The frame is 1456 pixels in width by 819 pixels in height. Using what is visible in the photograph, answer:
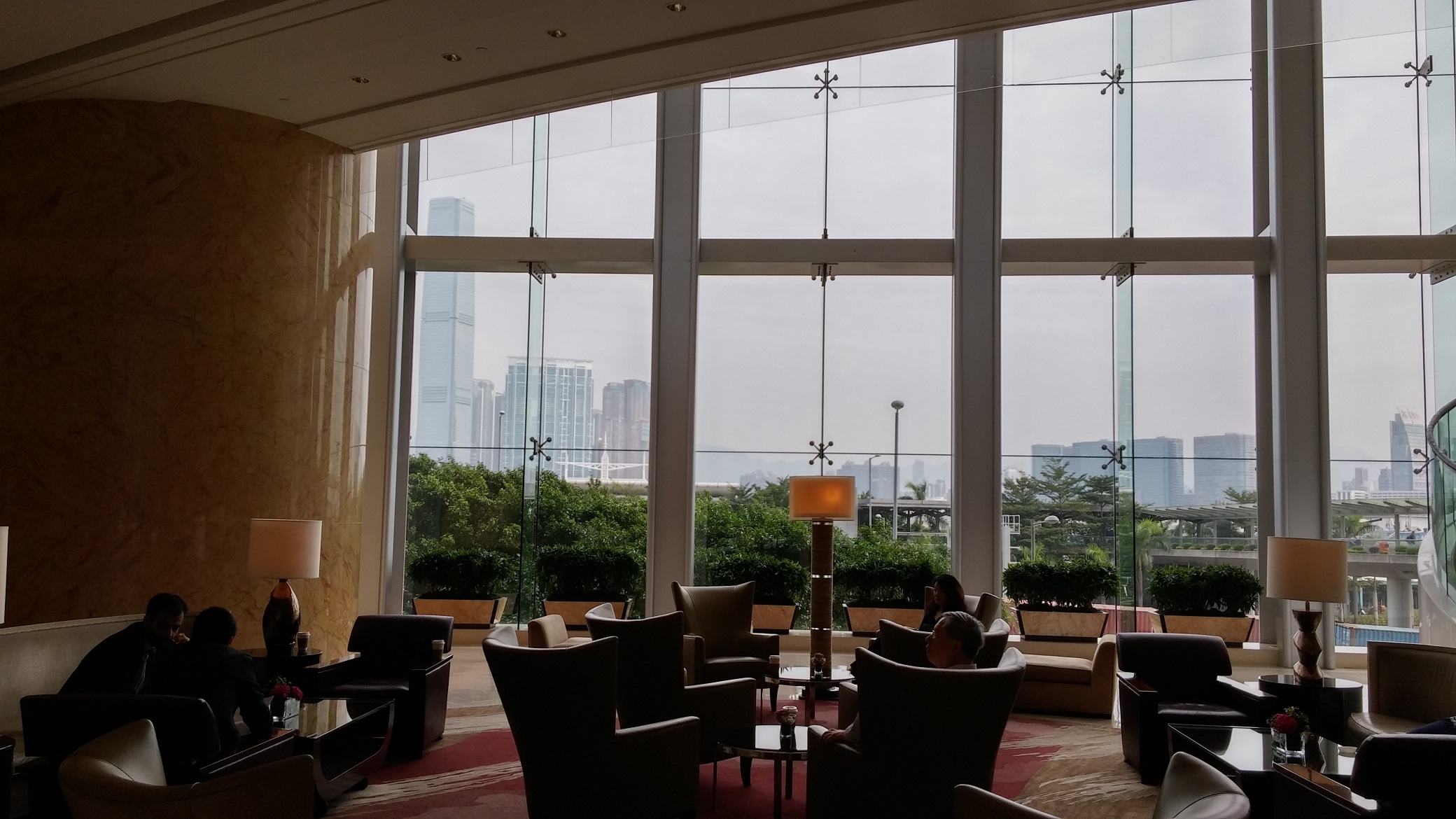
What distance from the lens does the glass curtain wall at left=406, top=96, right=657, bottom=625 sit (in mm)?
10875

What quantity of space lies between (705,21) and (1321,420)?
7838mm

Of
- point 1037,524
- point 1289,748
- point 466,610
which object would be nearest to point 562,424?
point 466,610

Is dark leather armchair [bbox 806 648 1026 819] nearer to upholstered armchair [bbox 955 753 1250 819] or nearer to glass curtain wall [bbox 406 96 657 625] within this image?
upholstered armchair [bbox 955 753 1250 819]

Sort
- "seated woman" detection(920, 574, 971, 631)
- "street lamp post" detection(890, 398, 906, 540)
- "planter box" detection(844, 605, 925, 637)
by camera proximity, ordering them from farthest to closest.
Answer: "street lamp post" detection(890, 398, 906, 540)
"planter box" detection(844, 605, 925, 637)
"seated woman" detection(920, 574, 971, 631)

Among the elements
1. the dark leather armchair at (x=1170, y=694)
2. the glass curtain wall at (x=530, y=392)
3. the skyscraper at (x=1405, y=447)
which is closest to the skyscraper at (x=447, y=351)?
the glass curtain wall at (x=530, y=392)

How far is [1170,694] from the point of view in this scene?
6164 millimetres

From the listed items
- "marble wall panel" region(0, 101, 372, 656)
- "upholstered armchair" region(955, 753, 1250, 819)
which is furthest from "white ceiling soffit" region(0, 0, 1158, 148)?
"upholstered armchair" region(955, 753, 1250, 819)

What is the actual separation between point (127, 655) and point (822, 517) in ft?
15.0

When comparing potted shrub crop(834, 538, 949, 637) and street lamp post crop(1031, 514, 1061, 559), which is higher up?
street lamp post crop(1031, 514, 1061, 559)

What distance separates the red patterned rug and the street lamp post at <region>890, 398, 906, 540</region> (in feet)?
13.2

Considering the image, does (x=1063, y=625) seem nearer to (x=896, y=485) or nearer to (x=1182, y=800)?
(x=896, y=485)

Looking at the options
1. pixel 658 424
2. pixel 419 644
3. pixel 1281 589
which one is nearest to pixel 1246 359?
pixel 1281 589

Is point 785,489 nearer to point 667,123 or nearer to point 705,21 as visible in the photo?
point 667,123

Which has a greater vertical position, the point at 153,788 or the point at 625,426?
the point at 625,426
